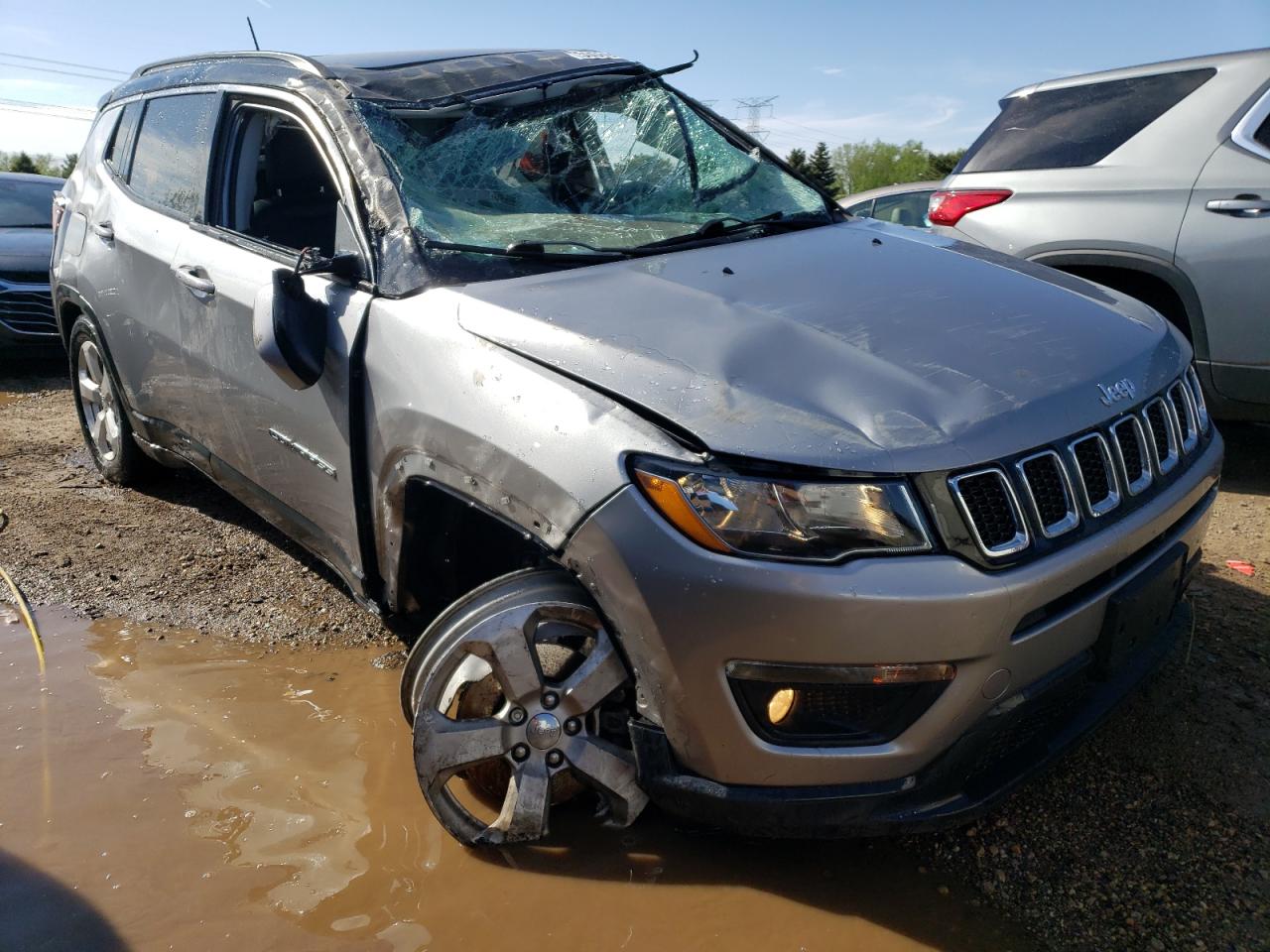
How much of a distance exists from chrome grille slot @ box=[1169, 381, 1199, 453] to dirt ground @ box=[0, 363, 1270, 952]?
640 millimetres

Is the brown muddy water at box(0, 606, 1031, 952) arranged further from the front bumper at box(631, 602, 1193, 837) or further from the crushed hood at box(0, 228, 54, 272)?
the crushed hood at box(0, 228, 54, 272)

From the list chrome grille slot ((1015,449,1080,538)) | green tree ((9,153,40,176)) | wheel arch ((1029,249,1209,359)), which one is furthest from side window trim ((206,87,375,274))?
green tree ((9,153,40,176))

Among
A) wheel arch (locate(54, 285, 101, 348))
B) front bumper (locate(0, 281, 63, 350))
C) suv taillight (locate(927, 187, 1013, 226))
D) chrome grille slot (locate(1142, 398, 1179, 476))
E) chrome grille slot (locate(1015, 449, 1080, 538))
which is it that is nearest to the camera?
chrome grille slot (locate(1015, 449, 1080, 538))

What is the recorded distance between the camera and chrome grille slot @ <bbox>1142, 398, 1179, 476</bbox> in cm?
238

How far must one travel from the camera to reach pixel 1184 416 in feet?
8.57

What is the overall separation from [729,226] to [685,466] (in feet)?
4.55

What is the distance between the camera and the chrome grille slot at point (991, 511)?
1915mm

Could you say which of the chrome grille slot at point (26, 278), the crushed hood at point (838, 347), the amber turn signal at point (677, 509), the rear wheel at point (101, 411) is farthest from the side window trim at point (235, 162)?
the chrome grille slot at point (26, 278)

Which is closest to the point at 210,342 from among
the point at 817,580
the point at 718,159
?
the point at 718,159

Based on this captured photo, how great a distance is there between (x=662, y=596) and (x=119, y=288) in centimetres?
313

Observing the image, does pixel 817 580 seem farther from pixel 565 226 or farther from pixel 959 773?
pixel 565 226

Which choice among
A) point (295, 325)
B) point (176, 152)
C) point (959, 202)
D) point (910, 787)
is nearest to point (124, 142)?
point (176, 152)

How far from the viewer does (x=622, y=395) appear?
205cm

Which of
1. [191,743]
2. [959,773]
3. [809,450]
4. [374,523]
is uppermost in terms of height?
[809,450]
